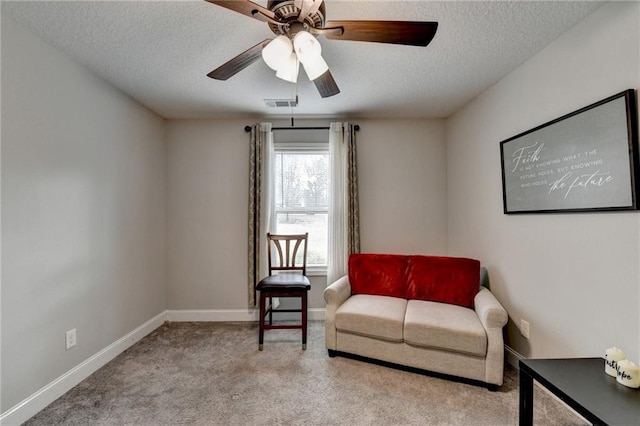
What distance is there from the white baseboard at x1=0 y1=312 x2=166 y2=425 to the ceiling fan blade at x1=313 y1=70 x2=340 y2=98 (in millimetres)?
2680

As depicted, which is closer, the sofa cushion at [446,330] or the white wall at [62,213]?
the white wall at [62,213]

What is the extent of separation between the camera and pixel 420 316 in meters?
2.35

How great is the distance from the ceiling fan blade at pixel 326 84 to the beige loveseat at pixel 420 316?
5.49ft

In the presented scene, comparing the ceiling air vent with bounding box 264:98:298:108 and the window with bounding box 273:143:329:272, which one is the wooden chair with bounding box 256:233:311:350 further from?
the ceiling air vent with bounding box 264:98:298:108

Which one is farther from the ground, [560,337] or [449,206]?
[449,206]

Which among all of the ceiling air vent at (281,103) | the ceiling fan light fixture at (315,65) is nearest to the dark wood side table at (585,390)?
the ceiling fan light fixture at (315,65)

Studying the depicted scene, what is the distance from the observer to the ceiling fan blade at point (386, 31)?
129 cm

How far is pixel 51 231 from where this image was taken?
1.99 metres

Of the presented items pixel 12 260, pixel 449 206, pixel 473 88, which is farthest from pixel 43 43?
pixel 449 206

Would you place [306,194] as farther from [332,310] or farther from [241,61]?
[241,61]

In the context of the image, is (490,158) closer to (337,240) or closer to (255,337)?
(337,240)

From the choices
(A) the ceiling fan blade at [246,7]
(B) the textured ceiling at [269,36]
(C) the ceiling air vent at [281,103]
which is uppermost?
(B) the textured ceiling at [269,36]

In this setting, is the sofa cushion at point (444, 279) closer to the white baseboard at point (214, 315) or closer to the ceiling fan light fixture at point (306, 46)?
the white baseboard at point (214, 315)

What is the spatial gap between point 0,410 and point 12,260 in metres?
0.85
